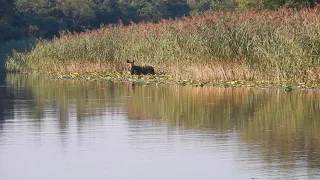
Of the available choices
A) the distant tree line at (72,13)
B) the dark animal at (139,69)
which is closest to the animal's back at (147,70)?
the dark animal at (139,69)

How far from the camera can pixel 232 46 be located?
88.5ft

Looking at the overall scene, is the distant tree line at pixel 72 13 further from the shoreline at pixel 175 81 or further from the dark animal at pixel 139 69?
the dark animal at pixel 139 69

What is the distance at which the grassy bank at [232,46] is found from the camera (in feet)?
80.8

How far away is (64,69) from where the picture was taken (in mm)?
38500

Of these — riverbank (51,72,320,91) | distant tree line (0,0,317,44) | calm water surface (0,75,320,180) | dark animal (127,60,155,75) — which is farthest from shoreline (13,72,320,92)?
distant tree line (0,0,317,44)

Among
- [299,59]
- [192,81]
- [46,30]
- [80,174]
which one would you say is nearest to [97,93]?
[192,81]

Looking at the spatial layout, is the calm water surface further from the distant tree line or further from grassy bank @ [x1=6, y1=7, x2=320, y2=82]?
the distant tree line

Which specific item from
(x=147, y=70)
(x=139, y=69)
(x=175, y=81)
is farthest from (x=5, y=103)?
(x=139, y=69)

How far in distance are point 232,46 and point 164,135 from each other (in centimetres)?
1153

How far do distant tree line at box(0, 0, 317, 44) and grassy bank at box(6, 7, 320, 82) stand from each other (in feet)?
75.2

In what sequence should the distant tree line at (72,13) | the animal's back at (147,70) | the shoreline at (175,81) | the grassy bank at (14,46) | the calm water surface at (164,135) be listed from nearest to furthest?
the calm water surface at (164,135) → the shoreline at (175,81) → the animal's back at (147,70) → the grassy bank at (14,46) → the distant tree line at (72,13)

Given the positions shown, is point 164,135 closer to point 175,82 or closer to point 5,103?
point 5,103

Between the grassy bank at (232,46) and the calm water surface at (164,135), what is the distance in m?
1.32

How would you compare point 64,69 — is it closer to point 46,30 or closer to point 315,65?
point 315,65
